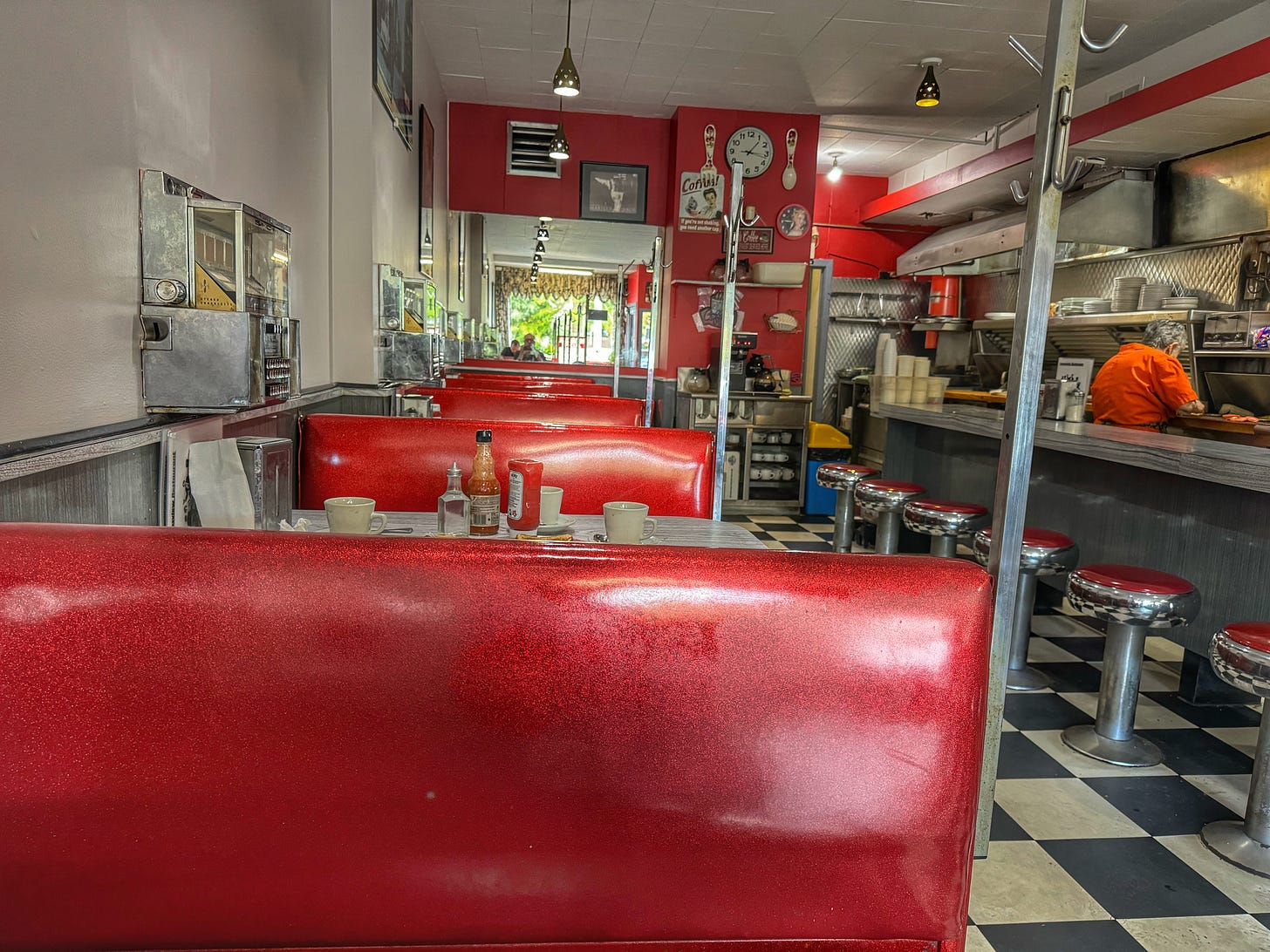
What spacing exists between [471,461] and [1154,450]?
7.93 ft

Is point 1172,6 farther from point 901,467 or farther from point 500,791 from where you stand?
point 500,791

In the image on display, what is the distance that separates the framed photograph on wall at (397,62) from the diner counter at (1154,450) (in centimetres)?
338

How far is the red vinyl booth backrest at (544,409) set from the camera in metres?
3.99

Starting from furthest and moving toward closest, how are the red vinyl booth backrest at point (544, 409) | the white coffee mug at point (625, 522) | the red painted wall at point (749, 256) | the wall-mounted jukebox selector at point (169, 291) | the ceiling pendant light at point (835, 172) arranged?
1. the ceiling pendant light at point (835, 172)
2. the red painted wall at point (749, 256)
3. the red vinyl booth backrest at point (544, 409)
4. the white coffee mug at point (625, 522)
5. the wall-mounted jukebox selector at point (169, 291)

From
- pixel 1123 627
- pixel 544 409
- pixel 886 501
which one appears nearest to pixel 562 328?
pixel 544 409

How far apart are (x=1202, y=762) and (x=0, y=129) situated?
366cm

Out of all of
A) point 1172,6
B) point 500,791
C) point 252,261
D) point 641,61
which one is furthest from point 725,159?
point 500,791

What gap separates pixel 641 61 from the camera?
650 cm

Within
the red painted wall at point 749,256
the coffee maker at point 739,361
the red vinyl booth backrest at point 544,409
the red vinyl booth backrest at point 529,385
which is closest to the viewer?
the red vinyl booth backrest at point 544,409

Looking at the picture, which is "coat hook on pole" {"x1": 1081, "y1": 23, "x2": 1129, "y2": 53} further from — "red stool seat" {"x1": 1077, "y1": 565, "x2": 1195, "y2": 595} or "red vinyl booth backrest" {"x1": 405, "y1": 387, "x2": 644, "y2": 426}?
"red vinyl booth backrest" {"x1": 405, "y1": 387, "x2": 644, "y2": 426}

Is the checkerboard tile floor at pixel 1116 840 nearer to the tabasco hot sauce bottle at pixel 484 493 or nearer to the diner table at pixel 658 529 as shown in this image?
the diner table at pixel 658 529

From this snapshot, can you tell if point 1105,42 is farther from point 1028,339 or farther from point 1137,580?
point 1137,580

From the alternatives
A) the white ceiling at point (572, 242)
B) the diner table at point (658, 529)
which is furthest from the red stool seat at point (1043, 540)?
the white ceiling at point (572, 242)

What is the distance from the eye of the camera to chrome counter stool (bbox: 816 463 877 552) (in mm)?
5191
